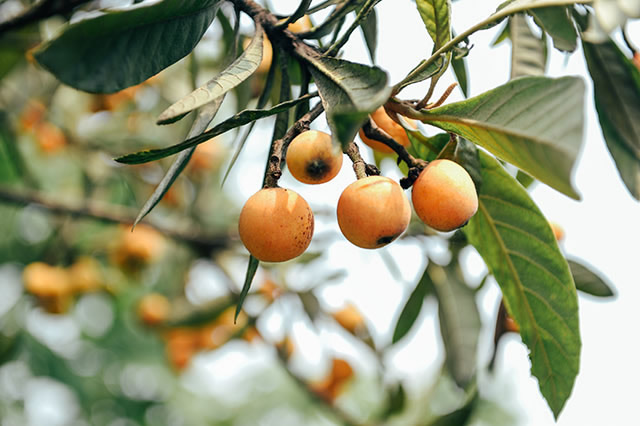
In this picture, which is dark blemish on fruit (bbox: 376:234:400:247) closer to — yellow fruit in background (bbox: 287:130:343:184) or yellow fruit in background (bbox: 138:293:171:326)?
yellow fruit in background (bbox: 287:130:343:184)

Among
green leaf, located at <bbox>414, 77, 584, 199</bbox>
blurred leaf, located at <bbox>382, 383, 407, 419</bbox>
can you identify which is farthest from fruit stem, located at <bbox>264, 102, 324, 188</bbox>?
blurred leaf, located at <bbox>382, 383, 407, 419</bbox>

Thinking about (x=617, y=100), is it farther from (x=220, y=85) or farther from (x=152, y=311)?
(x=152, y=311)

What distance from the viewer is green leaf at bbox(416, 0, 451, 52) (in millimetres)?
708

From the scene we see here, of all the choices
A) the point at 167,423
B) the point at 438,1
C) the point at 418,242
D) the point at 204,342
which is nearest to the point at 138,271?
the point at 204,342

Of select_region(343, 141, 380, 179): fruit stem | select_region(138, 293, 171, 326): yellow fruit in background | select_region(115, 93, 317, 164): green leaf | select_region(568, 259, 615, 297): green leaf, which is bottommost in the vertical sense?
select_region(138, 293, 171, 326): yellow fruit in background

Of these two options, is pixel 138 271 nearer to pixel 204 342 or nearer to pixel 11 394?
pixel 204 342

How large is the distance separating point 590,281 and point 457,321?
50cm

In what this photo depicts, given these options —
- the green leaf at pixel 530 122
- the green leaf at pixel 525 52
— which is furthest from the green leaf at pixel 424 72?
the green leaf at pixel 525 52

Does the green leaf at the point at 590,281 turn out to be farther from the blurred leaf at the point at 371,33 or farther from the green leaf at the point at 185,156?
the green leaf at the point at 185,156

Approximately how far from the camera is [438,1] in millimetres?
710

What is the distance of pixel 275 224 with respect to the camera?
648 mm

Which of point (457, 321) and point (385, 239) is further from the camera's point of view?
point (457, 321)

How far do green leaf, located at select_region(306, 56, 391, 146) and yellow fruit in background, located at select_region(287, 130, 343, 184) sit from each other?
6 centimetres

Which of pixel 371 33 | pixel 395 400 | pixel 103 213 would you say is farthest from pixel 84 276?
pixel 371 33
